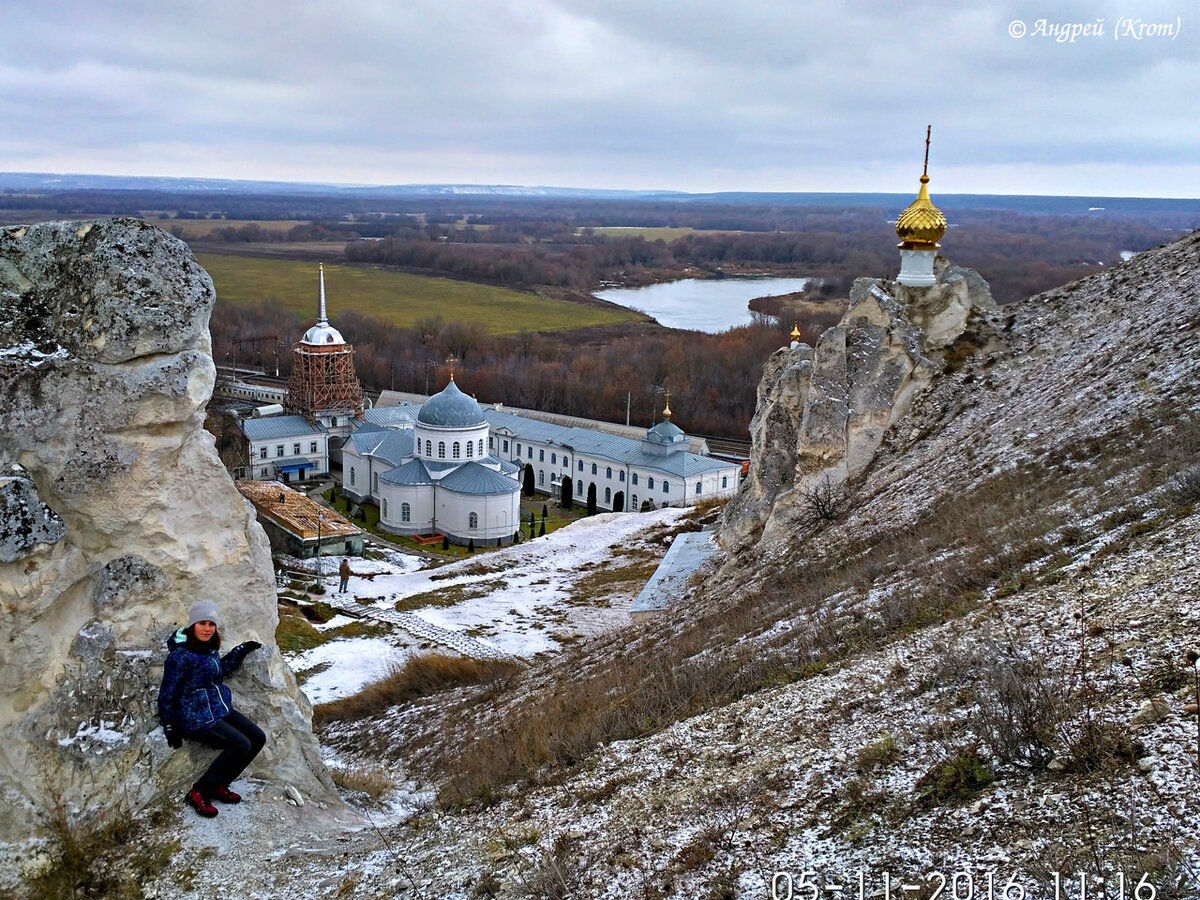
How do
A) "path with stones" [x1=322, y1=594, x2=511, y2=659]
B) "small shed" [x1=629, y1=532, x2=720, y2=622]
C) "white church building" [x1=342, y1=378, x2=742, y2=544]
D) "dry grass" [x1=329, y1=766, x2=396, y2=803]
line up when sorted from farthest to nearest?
"white church building" [x1=342, y1=378, x2=742, y2=544] → "path with stones" [x1=322, y1=594, x2=511, y2=659] → "small shed" [x1=629, y1=532, x2=720, y2=622] → "dry grass" [x1=329, y1=766, x2=396, y2=803]

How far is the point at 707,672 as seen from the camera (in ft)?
30.2

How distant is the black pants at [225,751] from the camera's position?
7051mm

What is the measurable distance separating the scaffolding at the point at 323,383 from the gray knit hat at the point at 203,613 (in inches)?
2003

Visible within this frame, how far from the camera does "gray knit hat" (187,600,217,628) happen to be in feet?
23.1

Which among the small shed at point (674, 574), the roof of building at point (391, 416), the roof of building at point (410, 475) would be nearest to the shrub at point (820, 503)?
the small shed at point (674, 574)

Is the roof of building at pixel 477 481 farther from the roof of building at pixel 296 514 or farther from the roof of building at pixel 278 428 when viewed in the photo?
the roof of building at pixel 278 428

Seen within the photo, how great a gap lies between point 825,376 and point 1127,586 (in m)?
11.1

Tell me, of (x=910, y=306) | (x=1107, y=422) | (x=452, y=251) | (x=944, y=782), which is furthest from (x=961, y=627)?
(x=452, y=251)

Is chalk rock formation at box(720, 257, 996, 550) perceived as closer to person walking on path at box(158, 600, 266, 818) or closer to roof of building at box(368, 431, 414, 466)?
person walking on path at box(158, 600, 266, 818)

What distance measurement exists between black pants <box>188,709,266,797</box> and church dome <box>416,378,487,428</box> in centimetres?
3735

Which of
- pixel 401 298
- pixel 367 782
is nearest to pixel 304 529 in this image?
pixel 367 782

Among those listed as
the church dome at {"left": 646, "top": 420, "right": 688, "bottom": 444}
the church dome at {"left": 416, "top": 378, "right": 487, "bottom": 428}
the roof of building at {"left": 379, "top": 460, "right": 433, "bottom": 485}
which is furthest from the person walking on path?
the church dome at {"left": 646, "top": 420, "right": 688, "bottom": 444}

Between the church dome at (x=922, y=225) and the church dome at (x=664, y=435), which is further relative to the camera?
the church dome at (x=664, y=435)

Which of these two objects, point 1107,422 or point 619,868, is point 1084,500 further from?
point 619,868
